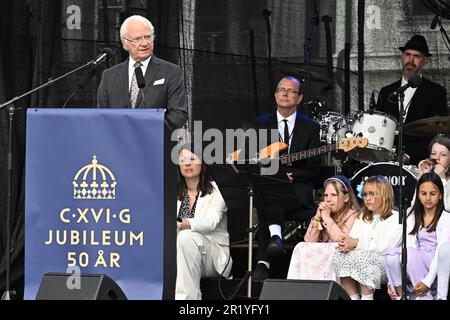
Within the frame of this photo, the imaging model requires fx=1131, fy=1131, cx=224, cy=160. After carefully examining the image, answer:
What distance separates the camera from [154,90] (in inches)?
326

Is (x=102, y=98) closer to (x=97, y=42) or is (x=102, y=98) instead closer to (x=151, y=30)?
(x=151, y=30)

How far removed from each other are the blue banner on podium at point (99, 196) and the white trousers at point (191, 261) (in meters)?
1.61

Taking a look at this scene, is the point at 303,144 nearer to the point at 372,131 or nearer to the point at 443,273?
the point at 372,131

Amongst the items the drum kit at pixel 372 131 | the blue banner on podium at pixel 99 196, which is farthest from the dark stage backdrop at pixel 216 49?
the blue banner on podium at pixel 99 196

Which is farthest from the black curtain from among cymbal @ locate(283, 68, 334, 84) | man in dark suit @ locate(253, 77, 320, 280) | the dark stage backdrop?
cymbal @ locate(283, 68, 334, 84)

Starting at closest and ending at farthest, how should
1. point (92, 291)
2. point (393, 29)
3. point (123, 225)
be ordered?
1. point (92, 291)
2. point (123, 225)
3. point (393, 29)

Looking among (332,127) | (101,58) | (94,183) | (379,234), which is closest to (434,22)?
(332,127)

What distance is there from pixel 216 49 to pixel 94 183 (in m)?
3.54

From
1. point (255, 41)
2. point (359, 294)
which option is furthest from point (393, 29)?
point (359, 294)

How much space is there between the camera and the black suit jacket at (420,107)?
10.2 m

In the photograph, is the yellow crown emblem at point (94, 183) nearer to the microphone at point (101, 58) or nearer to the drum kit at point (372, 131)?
the microphone at point (101, 58)

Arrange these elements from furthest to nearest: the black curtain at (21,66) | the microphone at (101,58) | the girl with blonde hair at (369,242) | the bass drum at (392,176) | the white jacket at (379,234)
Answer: the black curtain at (21,66), the bass drum at (392,176), the white jacket at (379,234), the girl with blonde hair at (369,242), the microphone at (101,58)

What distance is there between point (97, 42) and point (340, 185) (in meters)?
2.48

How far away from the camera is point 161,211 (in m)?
6.61
